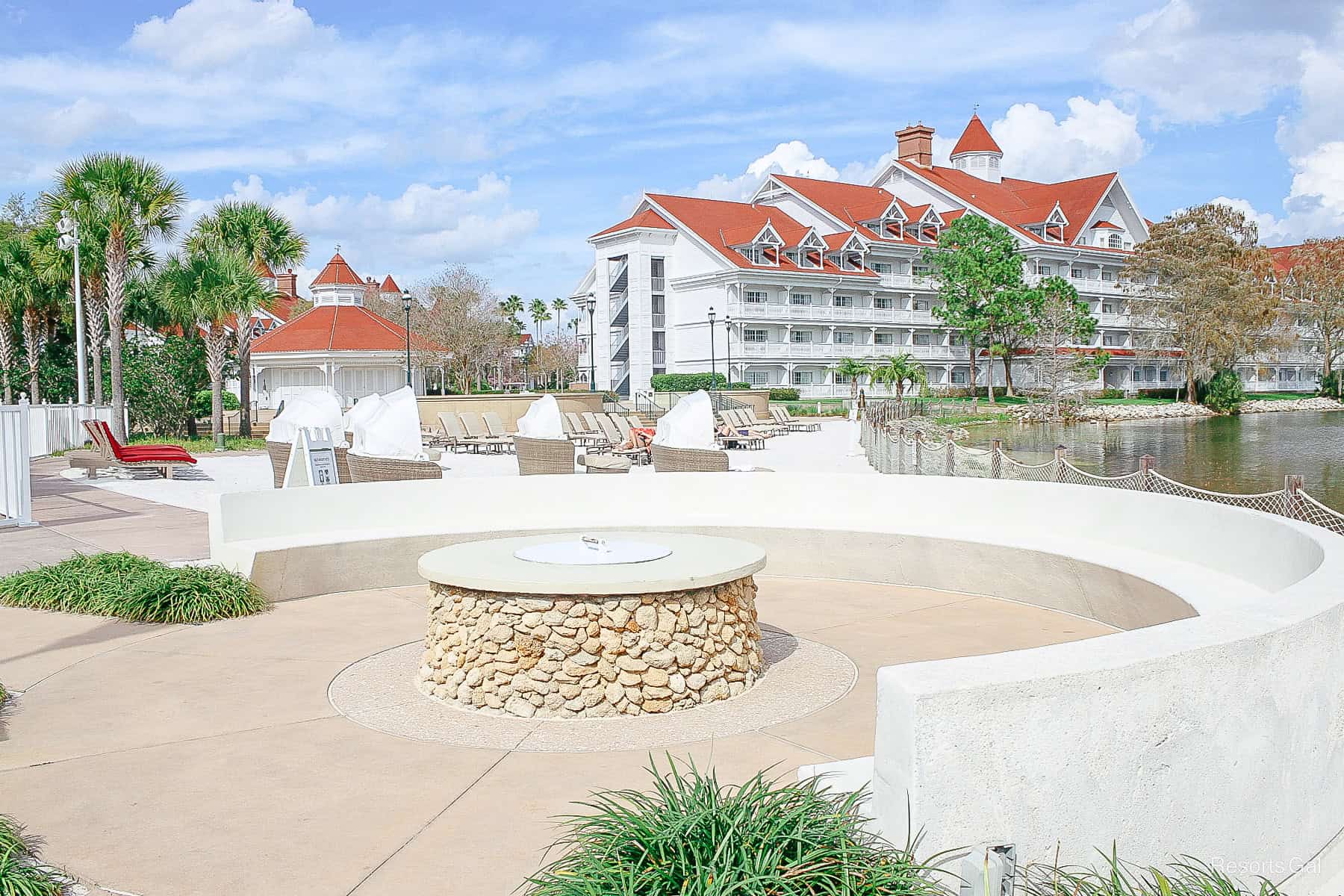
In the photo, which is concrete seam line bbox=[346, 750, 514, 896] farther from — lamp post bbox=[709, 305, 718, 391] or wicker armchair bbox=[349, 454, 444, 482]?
lamp post bbox=[709, 305, 718, 391]

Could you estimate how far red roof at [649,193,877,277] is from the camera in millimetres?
62688

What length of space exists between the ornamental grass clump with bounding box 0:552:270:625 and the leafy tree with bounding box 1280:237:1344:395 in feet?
258

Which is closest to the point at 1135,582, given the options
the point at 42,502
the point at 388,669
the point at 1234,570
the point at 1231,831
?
the point at 1234,570

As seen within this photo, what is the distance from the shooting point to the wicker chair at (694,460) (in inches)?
571

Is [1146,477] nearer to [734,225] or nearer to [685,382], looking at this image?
[685,382]

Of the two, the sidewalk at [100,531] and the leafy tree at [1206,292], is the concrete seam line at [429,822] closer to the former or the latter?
the sidewalk at [100,531]

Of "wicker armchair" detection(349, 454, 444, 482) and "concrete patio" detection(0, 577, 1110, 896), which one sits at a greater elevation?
"wicker armchair" detection(349, 454, 444, 482)

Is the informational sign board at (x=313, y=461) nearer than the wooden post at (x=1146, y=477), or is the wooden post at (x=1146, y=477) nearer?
the wooden post at (x=1146, y=477)

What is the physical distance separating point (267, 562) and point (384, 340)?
48.2 m

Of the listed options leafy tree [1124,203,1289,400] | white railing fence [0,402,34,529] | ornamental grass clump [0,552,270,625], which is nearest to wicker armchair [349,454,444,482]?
ornamental grass clump [0,552,270,625]

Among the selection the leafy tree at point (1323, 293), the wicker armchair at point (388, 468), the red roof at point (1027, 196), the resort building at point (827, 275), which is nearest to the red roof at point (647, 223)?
the resort building at point (827, 275)

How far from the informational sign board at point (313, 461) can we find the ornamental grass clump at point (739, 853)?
10.2 meters

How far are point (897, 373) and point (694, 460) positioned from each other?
1747 inches

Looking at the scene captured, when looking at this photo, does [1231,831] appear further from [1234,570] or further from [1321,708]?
[1234,570]
